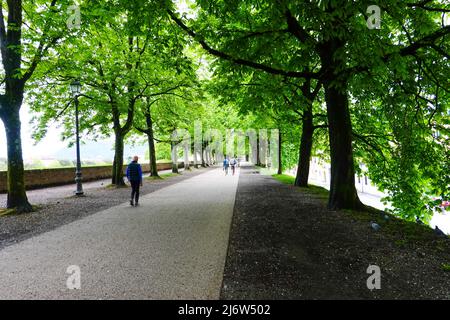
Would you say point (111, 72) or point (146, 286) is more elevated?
point (111, 72)

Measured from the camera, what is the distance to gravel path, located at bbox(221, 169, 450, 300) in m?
3.72

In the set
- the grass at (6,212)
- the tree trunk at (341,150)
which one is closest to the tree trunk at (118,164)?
the grass at (6,212)

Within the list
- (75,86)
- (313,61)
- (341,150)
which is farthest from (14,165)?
(341,150)

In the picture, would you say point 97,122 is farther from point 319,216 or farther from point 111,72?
point 319,216

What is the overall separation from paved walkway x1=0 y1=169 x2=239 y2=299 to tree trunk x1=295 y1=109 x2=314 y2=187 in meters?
9.41

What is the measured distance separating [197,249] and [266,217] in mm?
3291

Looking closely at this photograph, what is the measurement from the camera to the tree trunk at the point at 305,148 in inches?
629

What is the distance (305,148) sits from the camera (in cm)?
1647

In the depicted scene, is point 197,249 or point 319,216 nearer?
point 197,249

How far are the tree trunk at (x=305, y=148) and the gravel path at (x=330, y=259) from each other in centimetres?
868

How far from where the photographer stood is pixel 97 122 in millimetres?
20641

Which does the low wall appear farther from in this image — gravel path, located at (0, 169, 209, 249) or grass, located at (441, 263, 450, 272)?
grass, located at (441, 263, 450, 272)

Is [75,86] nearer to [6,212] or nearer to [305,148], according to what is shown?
[6,212]
